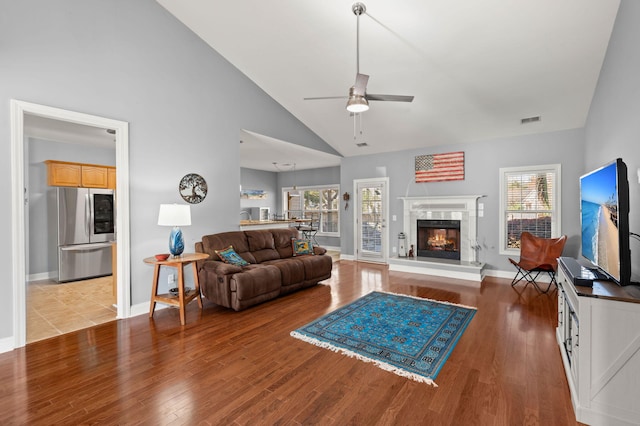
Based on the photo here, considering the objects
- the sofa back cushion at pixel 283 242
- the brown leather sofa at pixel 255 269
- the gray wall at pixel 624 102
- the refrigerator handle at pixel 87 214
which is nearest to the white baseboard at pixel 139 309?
the brown leather sofa at pixel 255 269

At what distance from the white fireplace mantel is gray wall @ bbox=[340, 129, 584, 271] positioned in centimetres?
15

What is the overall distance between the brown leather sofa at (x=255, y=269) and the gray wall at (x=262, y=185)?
15.8 ft

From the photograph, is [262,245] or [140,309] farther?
[262,245]

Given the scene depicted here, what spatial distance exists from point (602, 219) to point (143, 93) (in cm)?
499

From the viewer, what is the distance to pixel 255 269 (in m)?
4.29

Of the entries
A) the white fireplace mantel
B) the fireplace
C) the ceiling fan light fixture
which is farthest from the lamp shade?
the fireplace

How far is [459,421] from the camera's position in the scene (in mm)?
1991

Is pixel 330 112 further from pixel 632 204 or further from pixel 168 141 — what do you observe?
pixel 632 204

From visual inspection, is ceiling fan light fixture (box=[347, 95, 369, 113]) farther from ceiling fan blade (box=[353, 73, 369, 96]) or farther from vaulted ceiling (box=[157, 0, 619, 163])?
vaulted ceiling (box=[157, 0, 619, 163])

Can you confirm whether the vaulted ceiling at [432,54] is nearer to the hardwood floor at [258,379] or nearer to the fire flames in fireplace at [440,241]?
the fire flames in fireplace at [440,241]

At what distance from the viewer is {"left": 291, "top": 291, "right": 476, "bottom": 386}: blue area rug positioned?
2742 millimetres

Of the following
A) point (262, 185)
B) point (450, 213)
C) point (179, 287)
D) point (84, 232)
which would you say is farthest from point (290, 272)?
point (262, 185)

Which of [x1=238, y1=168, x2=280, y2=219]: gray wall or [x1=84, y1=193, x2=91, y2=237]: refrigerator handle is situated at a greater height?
[x1=238, y1=168, x2=280, y2=219]: gray wall

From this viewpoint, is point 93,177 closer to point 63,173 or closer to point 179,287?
Answer: point 63,173
